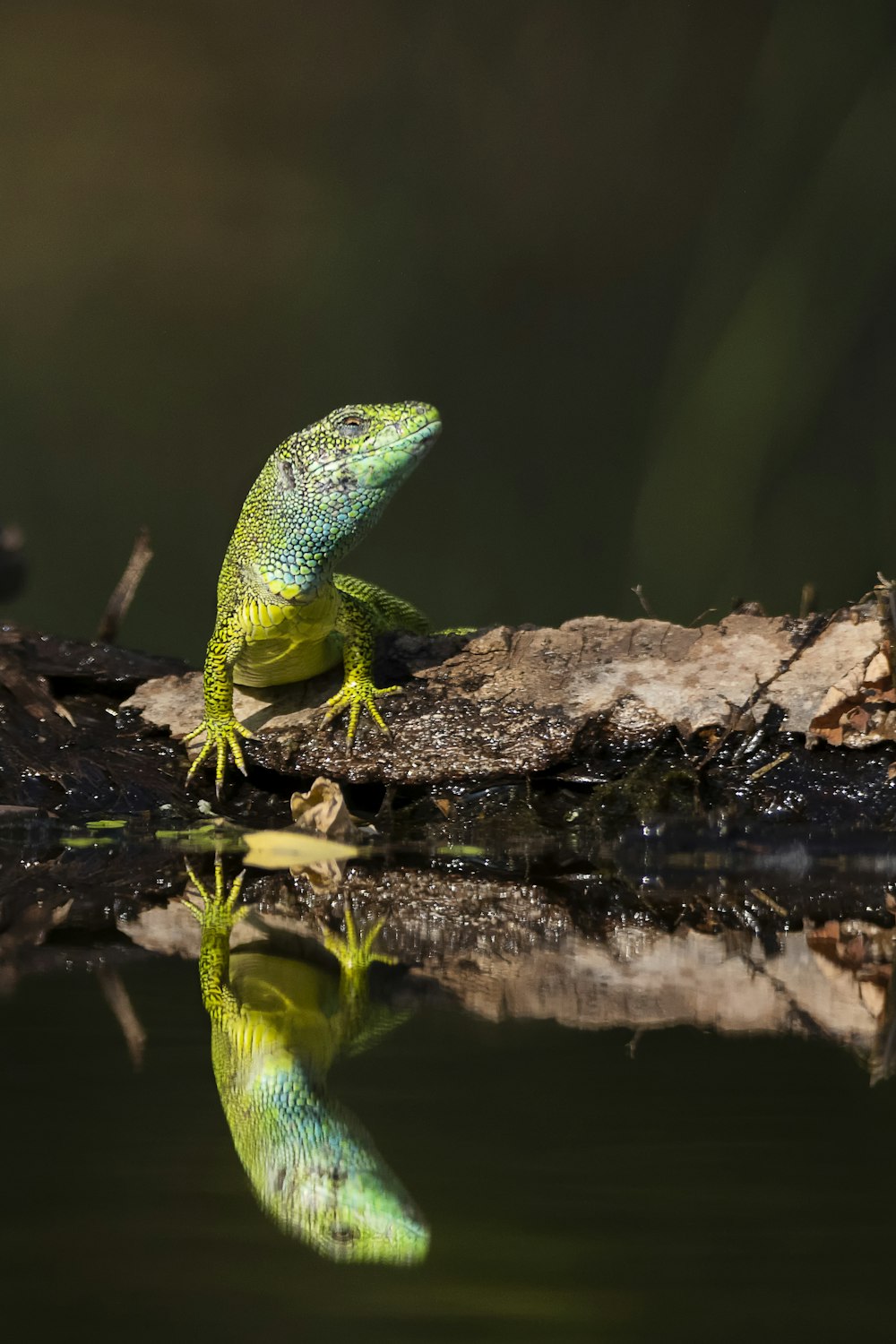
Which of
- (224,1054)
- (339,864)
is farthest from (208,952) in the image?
(339,864)

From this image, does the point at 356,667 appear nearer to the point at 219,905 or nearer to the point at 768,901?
the point at 219,905

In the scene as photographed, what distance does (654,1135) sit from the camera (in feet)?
4.83

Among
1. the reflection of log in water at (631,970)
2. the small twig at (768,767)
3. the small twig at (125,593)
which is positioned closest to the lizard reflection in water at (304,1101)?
the reflection of log in water at (631,970)

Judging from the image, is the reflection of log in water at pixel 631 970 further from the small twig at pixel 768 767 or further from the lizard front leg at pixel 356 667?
the lizard front leg at pixel 356 667

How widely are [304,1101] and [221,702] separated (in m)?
3.15

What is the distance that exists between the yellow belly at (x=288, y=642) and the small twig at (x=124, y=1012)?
2286mm

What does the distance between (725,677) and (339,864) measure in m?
1.39

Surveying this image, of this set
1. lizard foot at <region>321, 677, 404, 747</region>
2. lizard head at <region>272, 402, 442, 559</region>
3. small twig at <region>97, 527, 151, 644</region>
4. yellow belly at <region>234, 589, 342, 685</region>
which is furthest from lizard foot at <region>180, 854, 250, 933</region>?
small twig at <region>97, 527, 151, 644</region>

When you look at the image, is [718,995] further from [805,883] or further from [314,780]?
[314,780]

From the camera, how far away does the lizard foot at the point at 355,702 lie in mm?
4520

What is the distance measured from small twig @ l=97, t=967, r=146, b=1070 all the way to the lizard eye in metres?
2.44

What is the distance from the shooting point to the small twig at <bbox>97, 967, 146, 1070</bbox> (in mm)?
1862

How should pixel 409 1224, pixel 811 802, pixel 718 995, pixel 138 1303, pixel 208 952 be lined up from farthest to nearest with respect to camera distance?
pixel 811 802
pixel 208 952
pixel 718 995
pixel 409 1224
pixel 138 1303

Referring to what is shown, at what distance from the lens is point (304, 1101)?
1642 millimetres
